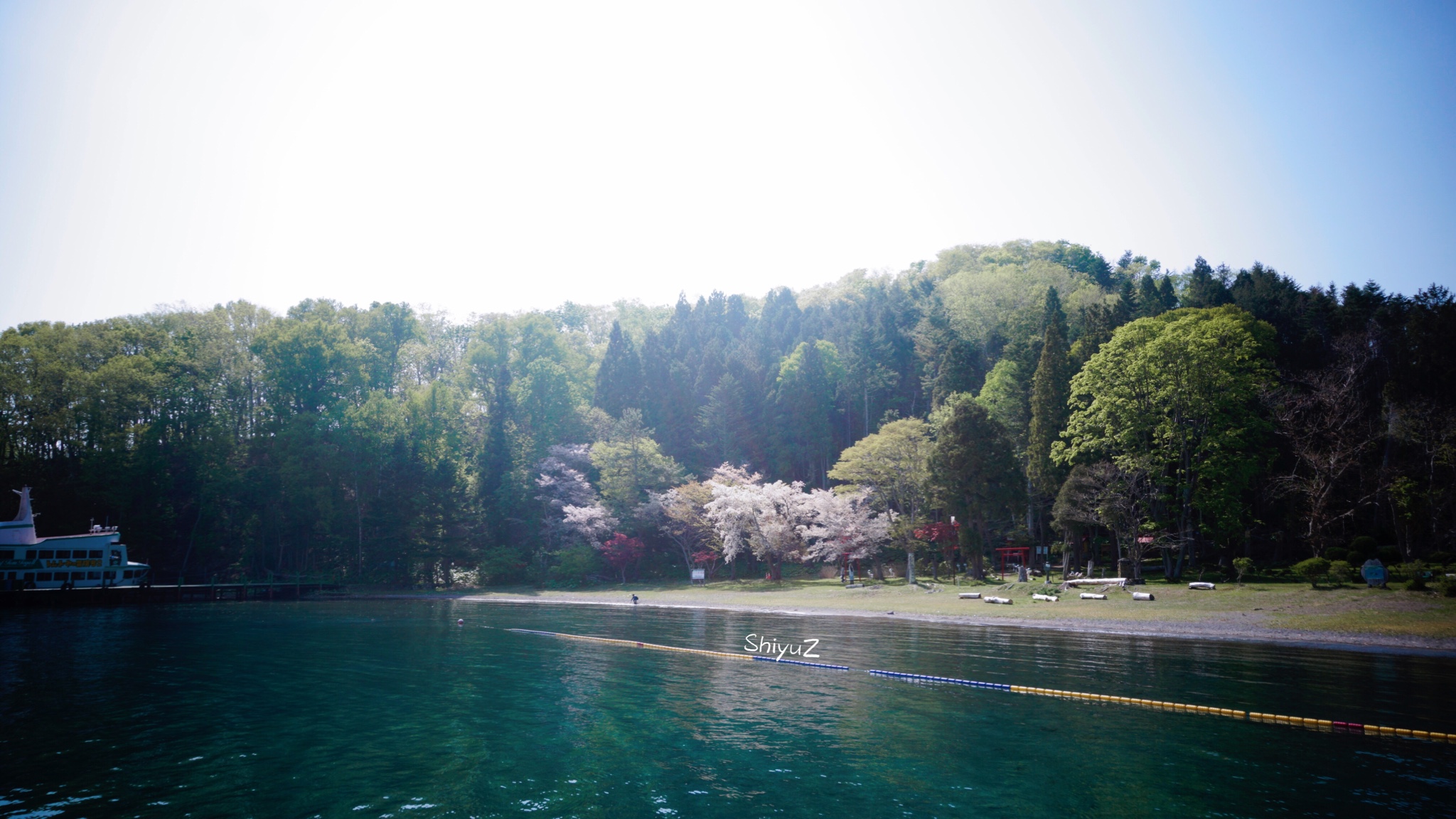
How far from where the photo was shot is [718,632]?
129ft

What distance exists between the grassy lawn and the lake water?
13.2ft

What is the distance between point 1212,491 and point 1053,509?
928cm

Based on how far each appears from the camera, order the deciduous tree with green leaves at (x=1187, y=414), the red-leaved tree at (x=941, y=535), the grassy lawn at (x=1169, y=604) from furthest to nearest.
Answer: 1. the red-leaved tree at (x=941, y=535)
2. the deciduous tree with green leaves at (x=1187, y=414)
3. the grassy lawn at (x=1169, y=604)

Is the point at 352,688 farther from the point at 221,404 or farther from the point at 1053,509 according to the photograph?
the point at 221,404

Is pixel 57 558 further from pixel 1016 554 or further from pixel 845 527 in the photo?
pixel 1016 554

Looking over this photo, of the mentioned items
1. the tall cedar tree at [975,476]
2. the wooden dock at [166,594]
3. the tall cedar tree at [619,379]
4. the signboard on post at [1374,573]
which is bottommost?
the wooden dock at [166,594]

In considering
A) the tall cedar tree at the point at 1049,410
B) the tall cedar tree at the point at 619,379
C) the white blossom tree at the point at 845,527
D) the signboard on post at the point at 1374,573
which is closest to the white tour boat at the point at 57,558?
the tall cedar tree at the point at 619,379

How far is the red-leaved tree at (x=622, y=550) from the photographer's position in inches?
2825

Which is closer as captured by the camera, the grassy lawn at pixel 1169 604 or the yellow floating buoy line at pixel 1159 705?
the yellow floating buoy line at pixel 1159 705

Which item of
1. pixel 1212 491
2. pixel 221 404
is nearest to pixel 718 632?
pixel 1212 491

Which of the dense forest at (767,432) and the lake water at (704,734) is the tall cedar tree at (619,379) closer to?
the dense forest at (767,432)

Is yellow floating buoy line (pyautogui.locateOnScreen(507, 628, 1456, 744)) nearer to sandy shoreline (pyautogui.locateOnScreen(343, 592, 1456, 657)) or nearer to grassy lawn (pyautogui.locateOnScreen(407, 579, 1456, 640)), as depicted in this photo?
sandy shoreline (pyautogui.locateOnScreen(343, 592, 1456, 657))

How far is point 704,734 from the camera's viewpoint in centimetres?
1845

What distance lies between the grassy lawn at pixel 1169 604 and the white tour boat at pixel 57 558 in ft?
124
